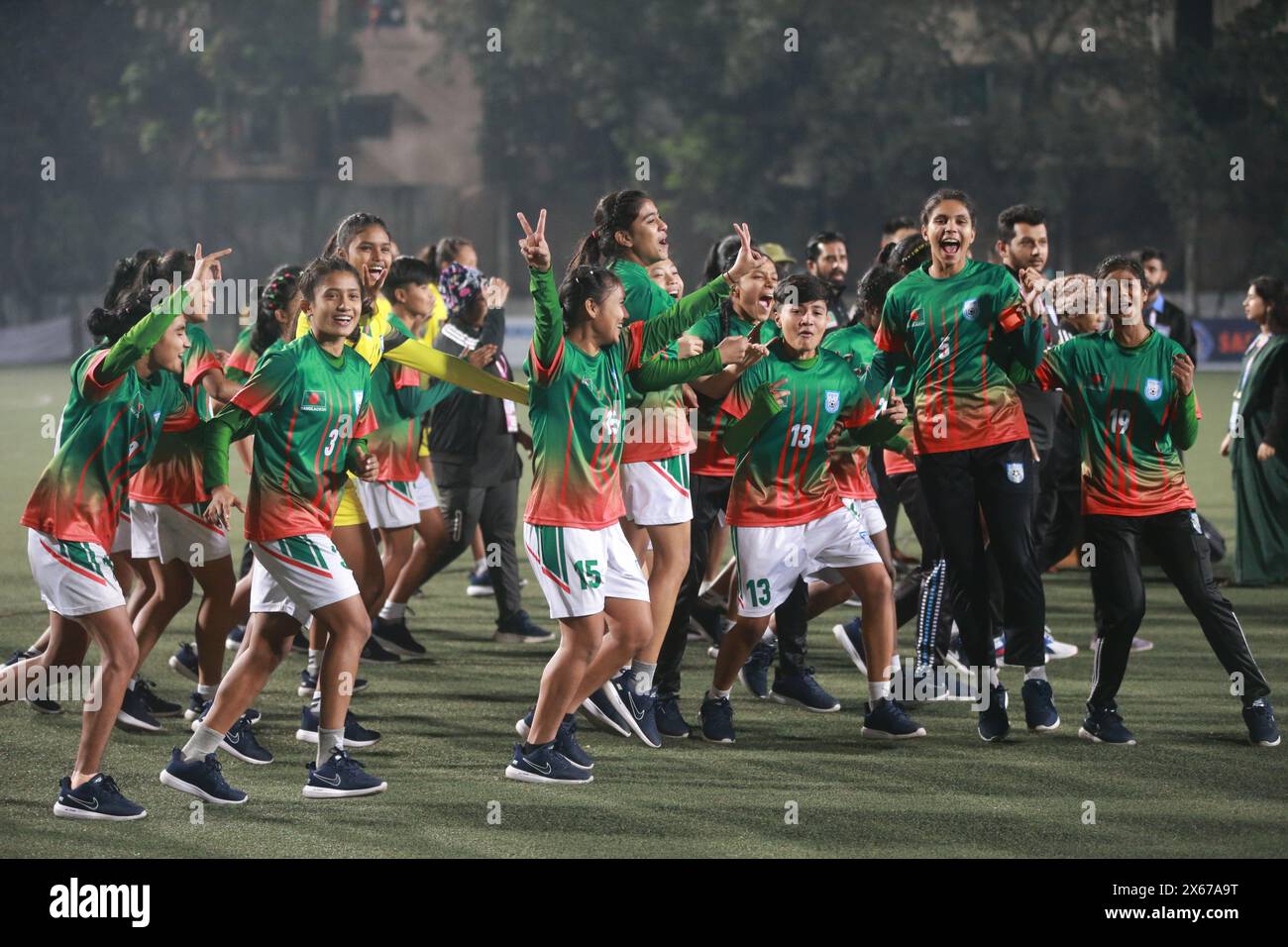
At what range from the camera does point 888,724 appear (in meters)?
6.74

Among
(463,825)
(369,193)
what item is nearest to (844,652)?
→ (463,825)

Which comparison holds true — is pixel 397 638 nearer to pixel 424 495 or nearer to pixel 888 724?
pixel 424 495

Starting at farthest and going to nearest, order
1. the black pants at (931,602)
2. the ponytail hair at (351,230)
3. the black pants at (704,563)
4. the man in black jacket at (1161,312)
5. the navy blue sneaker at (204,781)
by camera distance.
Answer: the man in black jacket at (1161,312)
the black pants at (931,602)
the black pants at (704,563)
the ponytail hair at (351,230)
the navy blue sneaker at (204,781)

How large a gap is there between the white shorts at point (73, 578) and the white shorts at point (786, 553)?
231 centimetres

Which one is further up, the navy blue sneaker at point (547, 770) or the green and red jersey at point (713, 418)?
the green and red jersey at point (713, 418)

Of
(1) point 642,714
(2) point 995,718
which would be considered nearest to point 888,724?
(2) point 995,718

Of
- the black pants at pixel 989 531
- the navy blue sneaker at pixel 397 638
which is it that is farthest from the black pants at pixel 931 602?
the navy blue sneaker at pixel 397 638

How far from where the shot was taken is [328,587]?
18.7ft

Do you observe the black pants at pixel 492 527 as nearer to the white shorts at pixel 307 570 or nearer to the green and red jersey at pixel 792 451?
the green and red jersey at pixel 792 451

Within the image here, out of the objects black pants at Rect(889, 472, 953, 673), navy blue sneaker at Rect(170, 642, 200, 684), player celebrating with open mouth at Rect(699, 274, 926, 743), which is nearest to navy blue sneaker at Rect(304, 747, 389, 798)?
player celebrating with open mouth at Rect(699, 274, 926, 743)

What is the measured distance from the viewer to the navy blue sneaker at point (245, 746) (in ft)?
20.8

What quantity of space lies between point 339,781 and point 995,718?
247cm

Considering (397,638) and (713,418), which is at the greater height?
(713,418)

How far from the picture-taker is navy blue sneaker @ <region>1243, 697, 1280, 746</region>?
655cm
